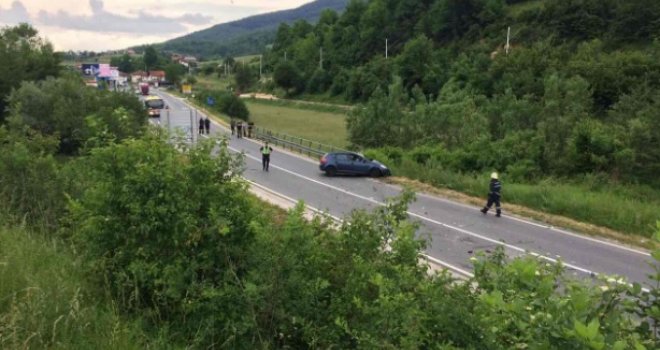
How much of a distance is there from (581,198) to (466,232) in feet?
17.4

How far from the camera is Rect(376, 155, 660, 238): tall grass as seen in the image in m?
16.1

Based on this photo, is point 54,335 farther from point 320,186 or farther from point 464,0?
point 464,0

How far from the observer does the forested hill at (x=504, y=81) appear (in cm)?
2218

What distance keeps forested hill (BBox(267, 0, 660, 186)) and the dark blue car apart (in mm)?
2547

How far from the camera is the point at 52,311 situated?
12.9 feet

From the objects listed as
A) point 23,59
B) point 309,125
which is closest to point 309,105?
point 309,125

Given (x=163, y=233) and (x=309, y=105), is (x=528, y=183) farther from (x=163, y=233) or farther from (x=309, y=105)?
(x=309, y=105)

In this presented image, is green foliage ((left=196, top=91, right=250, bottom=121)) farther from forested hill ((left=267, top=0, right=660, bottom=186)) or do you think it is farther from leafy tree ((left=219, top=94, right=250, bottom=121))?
forested hill ((left=267, top=0, right=660, bottom=186))

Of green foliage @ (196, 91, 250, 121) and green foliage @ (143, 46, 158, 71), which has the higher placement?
green foliage @ (143, 46, 158, 71)

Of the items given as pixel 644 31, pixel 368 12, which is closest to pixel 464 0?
pixel 368 12

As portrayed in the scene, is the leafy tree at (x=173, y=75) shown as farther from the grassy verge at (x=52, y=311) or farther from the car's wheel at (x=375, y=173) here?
the grassy verge at (x=52, y=311)

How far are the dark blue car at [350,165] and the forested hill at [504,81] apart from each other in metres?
2.55

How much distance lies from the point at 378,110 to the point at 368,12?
291 feet

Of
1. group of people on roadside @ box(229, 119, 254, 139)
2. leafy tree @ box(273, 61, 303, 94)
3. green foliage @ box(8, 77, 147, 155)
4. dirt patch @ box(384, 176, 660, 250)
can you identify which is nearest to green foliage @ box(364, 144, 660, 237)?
dirt patch @ box(384, 176, 660, 250)
